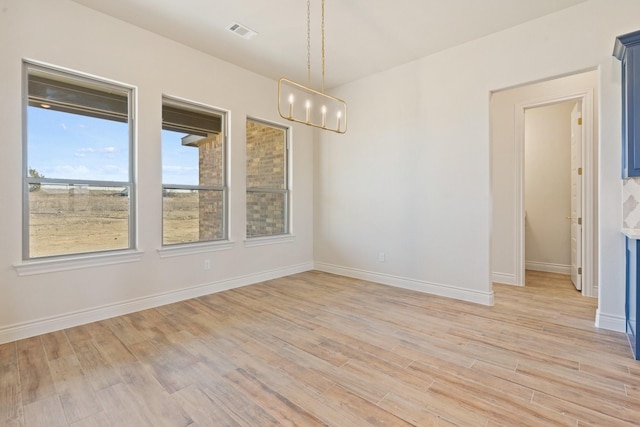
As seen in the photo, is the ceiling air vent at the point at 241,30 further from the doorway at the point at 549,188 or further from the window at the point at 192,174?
the doorway at the point at 549,188

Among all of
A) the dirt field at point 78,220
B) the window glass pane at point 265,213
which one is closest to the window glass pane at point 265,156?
the window glass pane at point 265,213

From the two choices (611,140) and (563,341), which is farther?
(611,140)

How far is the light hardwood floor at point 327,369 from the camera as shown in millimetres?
1680

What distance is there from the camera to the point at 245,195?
4.30m

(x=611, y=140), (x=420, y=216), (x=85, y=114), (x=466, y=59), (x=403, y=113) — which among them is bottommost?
(x=420, y=216)

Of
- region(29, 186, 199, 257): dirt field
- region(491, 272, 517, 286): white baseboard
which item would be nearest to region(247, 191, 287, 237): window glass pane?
region(29, 186, 199, 257): dirt field

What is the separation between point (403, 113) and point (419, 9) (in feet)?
4.47

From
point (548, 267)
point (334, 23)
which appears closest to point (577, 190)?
point (548, 267)

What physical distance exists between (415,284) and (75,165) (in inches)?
162

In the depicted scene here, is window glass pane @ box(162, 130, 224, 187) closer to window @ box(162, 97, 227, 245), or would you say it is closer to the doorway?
window @ box(162, 97, 227, 245)

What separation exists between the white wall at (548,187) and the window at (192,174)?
4.93 m

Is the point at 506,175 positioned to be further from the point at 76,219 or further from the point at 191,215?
the point at 76,219

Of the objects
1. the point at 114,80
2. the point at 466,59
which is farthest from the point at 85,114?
the point at 466,59

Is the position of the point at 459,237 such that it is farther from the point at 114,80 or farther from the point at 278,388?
the point at 114,80
